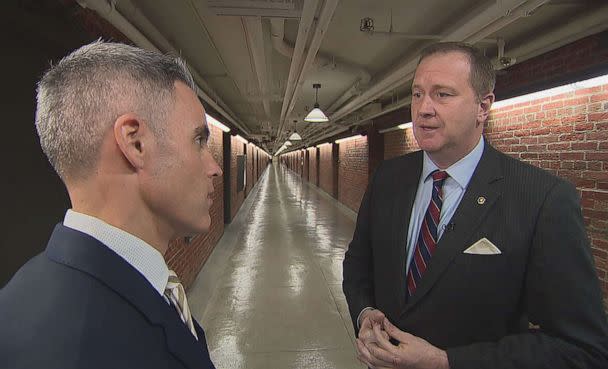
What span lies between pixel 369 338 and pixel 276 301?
347cm

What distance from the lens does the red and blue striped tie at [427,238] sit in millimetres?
1303

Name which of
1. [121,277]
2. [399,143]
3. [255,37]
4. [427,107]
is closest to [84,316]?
[121,277]

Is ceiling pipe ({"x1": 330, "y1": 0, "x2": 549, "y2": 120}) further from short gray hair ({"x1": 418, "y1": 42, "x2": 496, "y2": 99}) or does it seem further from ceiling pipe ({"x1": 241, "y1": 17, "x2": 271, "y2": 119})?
ceiling pipe ({"x1": 241, "y1": 17, "x2": 271, "y2": 119})

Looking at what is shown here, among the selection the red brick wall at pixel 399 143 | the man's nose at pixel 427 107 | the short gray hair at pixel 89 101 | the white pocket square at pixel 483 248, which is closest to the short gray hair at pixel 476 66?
the man's nose at pixel 427 107

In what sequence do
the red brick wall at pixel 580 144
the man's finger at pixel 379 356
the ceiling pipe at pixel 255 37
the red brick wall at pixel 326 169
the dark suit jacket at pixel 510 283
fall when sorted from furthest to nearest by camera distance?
1. the red brick wall at pixel 326 169
2. the red brick wall at pixel 580 144
3. the ceiling pipe at pixel 255 37
4. the man's finger at pixel 379 356
5. the dark suit jacket at pixel 510 283

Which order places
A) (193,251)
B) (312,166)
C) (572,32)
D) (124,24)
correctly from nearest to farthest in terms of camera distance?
(124,24)
(572,32)
(193,251)
(312,166)

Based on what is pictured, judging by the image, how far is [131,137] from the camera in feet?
2.31

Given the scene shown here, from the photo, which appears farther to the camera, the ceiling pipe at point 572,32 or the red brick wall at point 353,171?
the red brick wall at point 353,171

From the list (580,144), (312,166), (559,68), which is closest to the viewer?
(580,144)

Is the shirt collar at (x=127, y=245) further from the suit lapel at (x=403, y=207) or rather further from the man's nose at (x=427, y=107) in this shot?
the man's nose at (x=427, y=107)

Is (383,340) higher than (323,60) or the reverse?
the reverse

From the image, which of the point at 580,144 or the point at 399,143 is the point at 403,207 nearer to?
the point at 580,144

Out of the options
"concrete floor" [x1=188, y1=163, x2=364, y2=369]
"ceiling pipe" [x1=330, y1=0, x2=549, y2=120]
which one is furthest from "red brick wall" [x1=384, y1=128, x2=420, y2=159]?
"ceiling pipe" [x1=330, y1=0, x2=549, y2=120]

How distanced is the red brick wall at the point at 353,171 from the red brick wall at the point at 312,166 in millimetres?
6624
